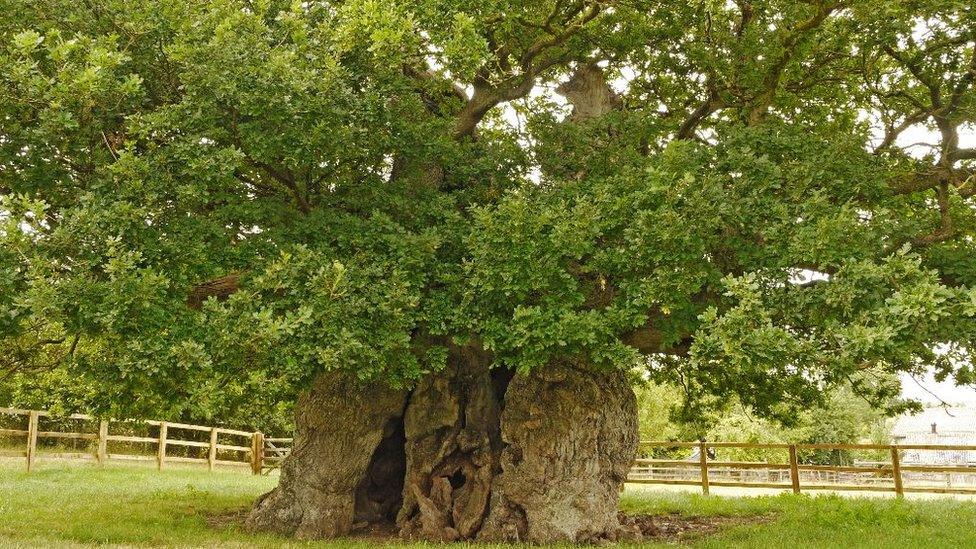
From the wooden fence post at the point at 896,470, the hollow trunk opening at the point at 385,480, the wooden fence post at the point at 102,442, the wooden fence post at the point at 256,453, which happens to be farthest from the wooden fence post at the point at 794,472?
the wooden fence post at the point at 102,442

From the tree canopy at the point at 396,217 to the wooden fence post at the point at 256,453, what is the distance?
50.5ft

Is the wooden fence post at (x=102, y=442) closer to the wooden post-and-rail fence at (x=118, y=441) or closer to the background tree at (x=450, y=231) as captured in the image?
the wooden post-and-rail fence at (x=118, y=441)

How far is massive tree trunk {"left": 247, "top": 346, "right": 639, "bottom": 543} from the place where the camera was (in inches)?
438

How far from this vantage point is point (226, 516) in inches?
514

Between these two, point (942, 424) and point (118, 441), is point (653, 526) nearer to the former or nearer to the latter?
point (118, 441)

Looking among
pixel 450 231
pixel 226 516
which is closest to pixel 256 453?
pixel 226 516

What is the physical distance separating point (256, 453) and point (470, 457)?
657 inches

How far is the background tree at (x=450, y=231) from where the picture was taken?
26.7 ft

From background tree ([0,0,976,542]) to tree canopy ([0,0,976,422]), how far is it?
1.7 inches

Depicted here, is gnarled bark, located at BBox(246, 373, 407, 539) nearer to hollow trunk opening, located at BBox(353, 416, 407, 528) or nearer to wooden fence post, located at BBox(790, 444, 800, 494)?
hollow trunk opening, located at BBox(353, 416, 407, 528)

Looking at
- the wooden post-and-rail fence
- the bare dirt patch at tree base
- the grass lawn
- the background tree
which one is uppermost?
the background tree

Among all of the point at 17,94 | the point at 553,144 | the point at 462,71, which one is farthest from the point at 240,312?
the point at 553,144

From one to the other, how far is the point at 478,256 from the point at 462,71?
2.92 meters

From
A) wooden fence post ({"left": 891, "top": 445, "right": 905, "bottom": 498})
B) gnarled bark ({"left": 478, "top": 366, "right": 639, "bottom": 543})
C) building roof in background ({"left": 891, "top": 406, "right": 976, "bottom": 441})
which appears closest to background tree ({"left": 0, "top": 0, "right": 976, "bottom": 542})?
gnarled bark ({"left": 478, "top": 366, "right": 639, "bottom": 543})
